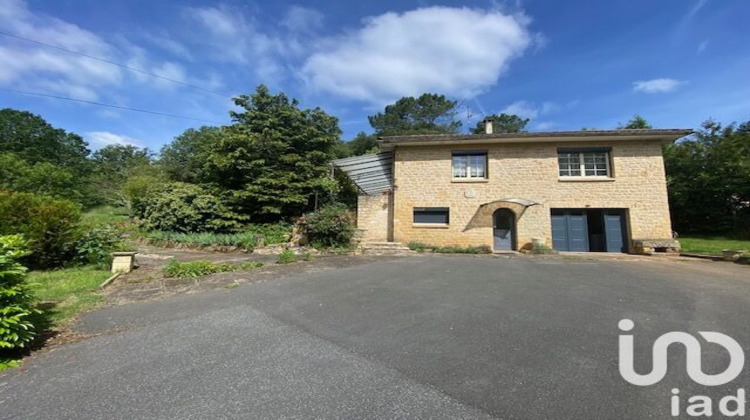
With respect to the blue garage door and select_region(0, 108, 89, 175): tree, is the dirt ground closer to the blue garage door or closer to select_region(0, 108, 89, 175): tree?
the blue garage door

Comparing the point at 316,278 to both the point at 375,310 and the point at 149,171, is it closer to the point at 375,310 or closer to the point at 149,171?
the point at 375,310

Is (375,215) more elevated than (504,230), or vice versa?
(375,215)

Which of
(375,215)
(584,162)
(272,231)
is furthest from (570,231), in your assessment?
(272,231)

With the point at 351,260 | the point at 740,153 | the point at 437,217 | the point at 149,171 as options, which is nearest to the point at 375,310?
the point at 351,260

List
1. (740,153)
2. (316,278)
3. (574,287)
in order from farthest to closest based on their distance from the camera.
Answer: (740,153)
(316,278)
(574,287)

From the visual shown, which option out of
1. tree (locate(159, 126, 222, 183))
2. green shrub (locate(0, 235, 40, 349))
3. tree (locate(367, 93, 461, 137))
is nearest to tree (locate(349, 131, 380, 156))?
tree (locate(367, 93, 461, 137))

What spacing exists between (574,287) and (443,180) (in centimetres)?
934

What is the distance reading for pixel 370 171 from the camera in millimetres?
16203

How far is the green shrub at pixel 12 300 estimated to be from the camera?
334 centimetres

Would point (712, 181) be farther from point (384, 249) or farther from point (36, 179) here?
point (36, 179)

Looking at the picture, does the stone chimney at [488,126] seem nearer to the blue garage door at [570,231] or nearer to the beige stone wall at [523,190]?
the beige stone wall at [523,190]

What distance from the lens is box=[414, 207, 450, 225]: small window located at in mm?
15312

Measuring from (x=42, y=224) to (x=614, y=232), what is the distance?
67.4ft

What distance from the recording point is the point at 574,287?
6.63 m
